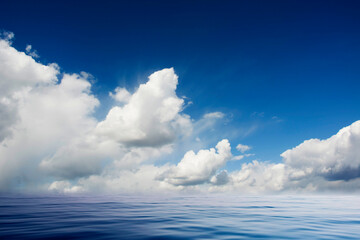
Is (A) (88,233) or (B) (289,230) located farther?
(B) (289,230)

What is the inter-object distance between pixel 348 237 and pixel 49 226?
1589 cm

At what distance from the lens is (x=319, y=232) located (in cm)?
1170

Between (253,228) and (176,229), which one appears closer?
(176,229)

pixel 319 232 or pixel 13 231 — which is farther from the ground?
pixel 13 231

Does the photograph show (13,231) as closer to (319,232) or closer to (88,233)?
(88,233)

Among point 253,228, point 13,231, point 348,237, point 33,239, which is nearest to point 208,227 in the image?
point 253,228

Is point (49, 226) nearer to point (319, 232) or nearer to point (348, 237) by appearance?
point (319, 232)

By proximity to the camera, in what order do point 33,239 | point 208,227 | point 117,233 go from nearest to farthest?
point 33,239 → point 117,233 → point 208,227

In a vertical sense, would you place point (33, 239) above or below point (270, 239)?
above

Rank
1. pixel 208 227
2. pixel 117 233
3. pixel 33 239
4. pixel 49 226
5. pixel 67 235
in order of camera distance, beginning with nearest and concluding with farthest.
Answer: pixel 33 239
pixel 67 235
pixel 117 233
pixel 49 226
pixel 208 227

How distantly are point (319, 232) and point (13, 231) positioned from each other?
15.9 m

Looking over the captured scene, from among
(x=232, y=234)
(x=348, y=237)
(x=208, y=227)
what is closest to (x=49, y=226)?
(x=208, y=227)

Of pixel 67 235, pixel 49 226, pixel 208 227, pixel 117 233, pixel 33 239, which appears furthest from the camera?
pixel 208 227

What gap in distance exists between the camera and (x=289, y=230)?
11.9m
